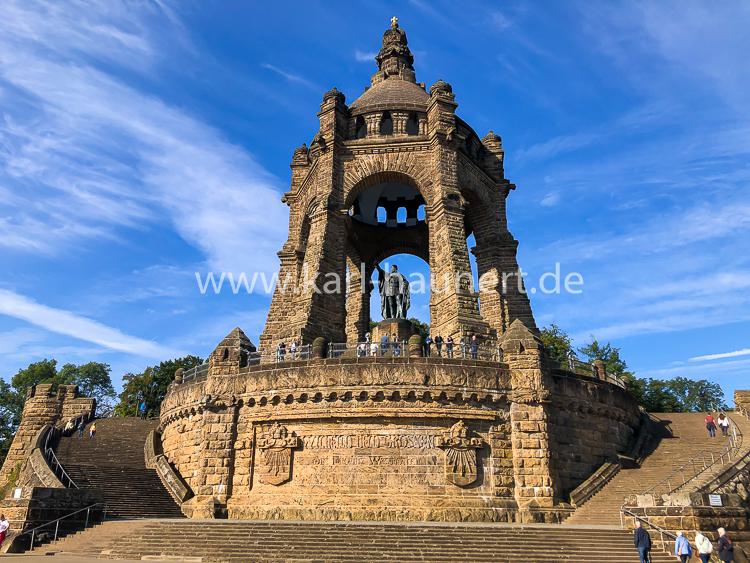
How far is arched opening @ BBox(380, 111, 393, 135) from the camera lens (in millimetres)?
26638

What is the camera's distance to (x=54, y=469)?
19.1 metres

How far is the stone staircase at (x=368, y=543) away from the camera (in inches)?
469

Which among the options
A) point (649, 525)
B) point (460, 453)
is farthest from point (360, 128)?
point (649, 525)

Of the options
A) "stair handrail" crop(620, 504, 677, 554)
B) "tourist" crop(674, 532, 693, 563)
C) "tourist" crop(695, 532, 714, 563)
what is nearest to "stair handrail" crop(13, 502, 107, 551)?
"stair handrail" crop(620, 504, 677, 554)

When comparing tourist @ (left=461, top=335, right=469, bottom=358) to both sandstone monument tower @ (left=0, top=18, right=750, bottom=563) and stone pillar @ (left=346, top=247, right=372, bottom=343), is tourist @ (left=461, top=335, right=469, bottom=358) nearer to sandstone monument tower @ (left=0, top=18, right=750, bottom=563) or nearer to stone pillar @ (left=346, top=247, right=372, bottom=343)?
sandstone monument tower @ (left=0, top=18, right=750, bottom=563)

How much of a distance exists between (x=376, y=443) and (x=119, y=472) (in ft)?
32.6

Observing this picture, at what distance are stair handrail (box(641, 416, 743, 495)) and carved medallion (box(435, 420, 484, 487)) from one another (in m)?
4.89

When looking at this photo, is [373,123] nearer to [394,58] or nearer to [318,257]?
[318,257]

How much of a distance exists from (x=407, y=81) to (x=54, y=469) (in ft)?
85.3

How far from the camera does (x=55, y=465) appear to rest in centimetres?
1931

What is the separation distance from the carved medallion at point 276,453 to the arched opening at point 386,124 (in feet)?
50.4

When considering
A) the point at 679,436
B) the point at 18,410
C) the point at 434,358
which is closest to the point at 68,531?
the point at 434,358

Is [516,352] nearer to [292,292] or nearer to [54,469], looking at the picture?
[292,292]

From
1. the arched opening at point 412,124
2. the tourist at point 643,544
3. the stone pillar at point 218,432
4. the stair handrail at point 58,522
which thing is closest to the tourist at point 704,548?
the tourist at point 643,544
